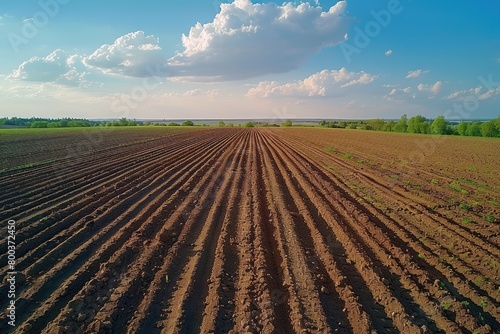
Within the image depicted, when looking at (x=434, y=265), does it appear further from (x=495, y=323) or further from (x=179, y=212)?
(x=179, y=212)

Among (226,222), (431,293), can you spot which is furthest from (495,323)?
(226,222)

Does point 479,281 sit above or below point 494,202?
below

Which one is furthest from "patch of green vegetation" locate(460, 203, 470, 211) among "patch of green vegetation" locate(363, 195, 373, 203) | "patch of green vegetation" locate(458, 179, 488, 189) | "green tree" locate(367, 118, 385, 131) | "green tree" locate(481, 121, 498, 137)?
"green tree" locate(367, 118, 385, 131)

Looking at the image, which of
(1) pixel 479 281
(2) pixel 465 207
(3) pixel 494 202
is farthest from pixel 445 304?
(3) pixel 494 202

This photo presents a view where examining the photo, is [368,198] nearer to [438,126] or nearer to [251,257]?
[251,257]

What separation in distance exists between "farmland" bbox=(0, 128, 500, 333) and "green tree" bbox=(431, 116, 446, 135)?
61.7m

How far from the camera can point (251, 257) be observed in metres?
6.67

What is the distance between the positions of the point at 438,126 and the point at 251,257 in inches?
2901

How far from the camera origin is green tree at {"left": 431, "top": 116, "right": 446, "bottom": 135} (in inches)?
2606

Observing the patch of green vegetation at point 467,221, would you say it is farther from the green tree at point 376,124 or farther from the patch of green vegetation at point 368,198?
the green tree at point 376,124

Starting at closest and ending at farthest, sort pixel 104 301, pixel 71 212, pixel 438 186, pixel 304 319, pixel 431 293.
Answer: pixel 304 319
pixel 104 301
pixel 431 293
pixel 71 212
pixel 438 186

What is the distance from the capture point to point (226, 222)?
8.69 meters

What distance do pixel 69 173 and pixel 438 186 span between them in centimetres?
1799

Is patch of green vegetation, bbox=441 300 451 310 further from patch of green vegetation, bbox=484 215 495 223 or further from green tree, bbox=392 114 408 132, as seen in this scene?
green tree, bbox=392 114 408 132
